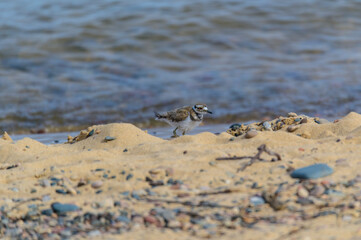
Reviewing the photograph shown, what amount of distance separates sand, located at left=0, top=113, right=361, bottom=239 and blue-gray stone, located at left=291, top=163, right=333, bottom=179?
5cm

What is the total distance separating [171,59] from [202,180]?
8.68 m

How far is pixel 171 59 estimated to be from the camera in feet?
41.4

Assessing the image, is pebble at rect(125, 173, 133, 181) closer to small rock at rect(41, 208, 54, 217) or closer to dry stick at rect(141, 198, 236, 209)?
dry stick at rect(141, 198, 236, 209)

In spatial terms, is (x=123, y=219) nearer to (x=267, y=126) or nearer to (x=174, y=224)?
(x=174, y=224)

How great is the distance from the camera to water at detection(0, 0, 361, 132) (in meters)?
10.3

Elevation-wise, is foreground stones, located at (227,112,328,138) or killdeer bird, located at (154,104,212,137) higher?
foreground stones, located at (227,112,328,138)

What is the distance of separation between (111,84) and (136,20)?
3.76m

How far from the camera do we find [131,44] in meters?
13.2

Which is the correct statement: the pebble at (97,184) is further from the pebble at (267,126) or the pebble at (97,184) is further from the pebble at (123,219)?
the pebble at (267,126)

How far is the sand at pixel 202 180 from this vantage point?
3.43 m

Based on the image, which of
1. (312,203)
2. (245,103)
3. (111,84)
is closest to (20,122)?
(111,84)

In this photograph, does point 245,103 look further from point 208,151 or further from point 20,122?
point 208,151

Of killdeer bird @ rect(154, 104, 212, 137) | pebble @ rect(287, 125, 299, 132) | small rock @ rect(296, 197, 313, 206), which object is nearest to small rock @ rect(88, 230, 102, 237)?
small rock @ rect(296, 197, 313, 206)

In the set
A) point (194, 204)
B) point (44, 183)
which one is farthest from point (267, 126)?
point (44, 183)
